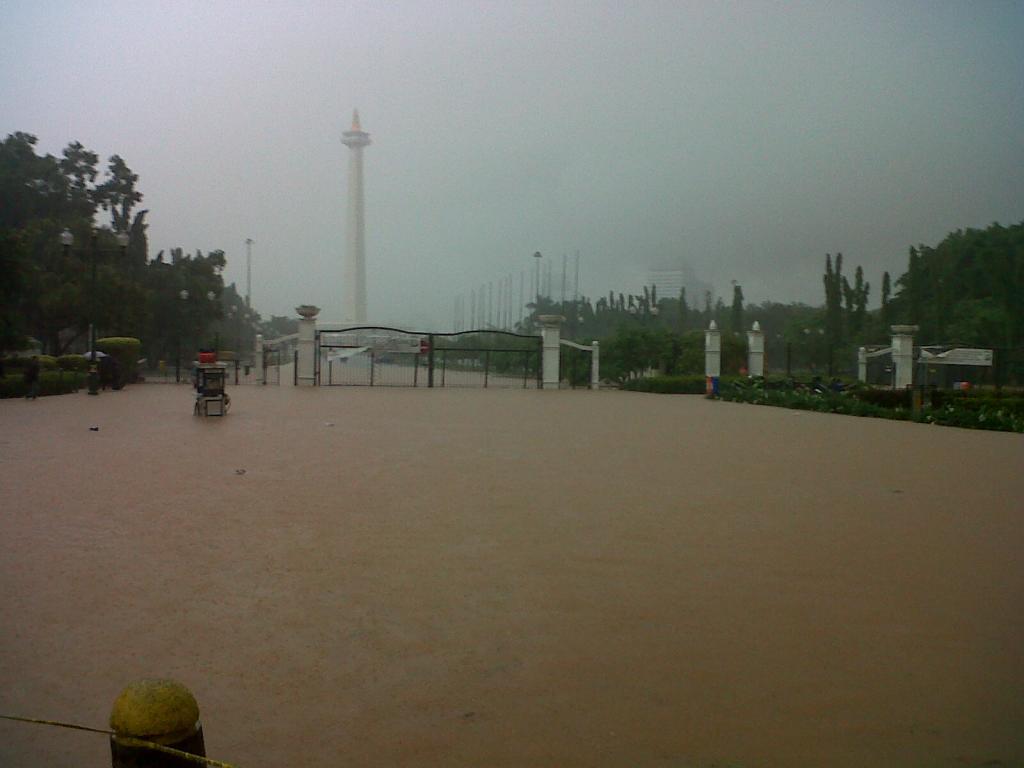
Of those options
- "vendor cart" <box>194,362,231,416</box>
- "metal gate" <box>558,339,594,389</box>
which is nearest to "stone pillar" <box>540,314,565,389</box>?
"metal gate" <box>558,339,594,389</box>

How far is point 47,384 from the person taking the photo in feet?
82.9

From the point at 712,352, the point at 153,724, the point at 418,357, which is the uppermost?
the point at 712,352

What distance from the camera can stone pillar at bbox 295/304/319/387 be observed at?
32156mm

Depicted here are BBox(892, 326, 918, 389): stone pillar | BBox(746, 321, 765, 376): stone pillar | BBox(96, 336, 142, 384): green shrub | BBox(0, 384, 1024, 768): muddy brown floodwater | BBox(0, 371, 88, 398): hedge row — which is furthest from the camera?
BBox(746, 321, 765, 376): stone pillar

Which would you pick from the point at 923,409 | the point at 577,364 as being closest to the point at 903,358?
the point at 923,409

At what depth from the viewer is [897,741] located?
363 cm

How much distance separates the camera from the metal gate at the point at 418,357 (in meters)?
34.3

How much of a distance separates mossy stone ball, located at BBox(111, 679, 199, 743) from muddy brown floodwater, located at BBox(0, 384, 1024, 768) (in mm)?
824

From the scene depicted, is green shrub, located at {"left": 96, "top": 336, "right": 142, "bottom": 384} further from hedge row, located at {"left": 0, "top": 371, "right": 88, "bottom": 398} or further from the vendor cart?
the vendor cart

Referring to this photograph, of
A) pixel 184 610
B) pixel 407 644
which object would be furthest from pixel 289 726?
pixel 184 610

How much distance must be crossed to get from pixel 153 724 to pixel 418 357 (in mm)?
35506

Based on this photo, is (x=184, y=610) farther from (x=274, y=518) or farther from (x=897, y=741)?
(x=897, y=741)

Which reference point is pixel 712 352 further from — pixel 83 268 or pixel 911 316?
pixel 83 268

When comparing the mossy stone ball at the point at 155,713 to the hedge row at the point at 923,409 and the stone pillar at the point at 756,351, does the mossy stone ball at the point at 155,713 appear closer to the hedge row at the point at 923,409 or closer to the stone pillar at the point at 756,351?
the hedge row at the point at 923,409
